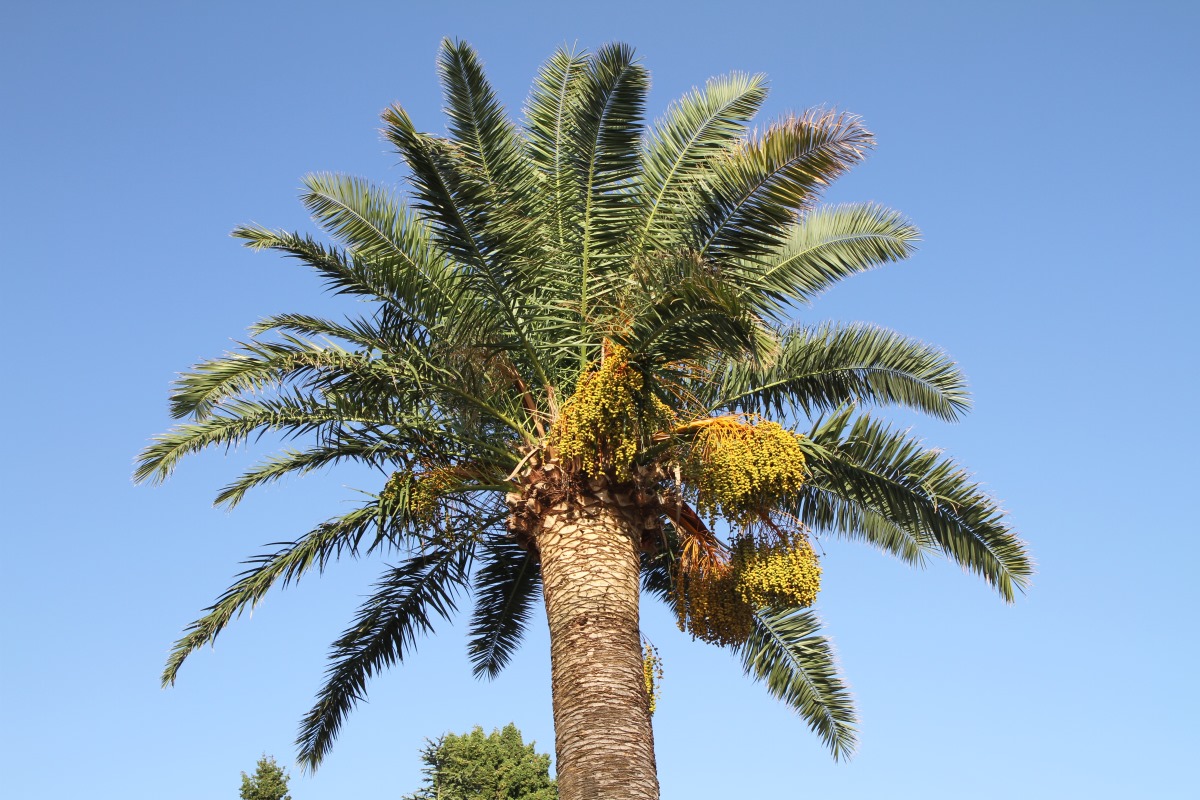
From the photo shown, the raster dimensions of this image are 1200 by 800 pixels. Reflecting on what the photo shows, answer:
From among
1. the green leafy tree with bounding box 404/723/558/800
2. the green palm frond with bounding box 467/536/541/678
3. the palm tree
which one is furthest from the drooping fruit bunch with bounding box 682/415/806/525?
the green leafy tree with bounding box 404/723/558/800

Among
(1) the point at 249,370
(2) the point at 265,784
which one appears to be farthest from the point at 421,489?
(2) the point at 265,784

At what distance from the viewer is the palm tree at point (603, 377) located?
417 inches

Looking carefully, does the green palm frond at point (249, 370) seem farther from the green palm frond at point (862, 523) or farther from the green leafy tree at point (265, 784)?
the green leafy tree at point (265, 784)

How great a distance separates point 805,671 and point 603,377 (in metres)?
5.48

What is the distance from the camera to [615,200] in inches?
462

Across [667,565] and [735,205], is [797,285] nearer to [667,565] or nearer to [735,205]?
[735,205]

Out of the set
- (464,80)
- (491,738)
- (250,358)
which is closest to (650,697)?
(250,358)

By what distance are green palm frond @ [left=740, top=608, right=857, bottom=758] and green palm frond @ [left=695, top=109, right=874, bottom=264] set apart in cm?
458

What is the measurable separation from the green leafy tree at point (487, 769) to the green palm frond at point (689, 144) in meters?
19.8

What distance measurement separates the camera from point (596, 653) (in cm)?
1048

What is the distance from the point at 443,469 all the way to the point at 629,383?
7.48ft

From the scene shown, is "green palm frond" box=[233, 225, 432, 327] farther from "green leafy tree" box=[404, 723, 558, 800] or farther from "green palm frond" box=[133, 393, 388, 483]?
"green leafy tree" box=[404, 723, 558, 800]

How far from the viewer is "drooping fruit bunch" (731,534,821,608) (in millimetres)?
11195

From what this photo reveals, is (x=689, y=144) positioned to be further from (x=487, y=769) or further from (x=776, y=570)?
(x=487, y=769)
